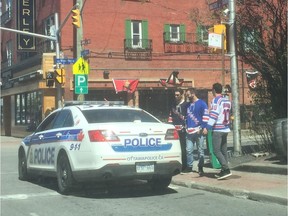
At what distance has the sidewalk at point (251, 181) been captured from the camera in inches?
329

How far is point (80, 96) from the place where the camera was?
65.1ft

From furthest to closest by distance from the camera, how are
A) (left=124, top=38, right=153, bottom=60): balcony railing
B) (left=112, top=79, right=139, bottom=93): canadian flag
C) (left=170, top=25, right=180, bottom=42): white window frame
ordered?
(left=170, top=25, right=180, bottom=42): white window frame
(left=124, top=38, right=153, bottom=60): balcony railing
(left=112, top=79, right=139, bottom=93): canadian flag

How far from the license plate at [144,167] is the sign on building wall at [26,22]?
23278 mm

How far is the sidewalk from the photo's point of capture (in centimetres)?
836

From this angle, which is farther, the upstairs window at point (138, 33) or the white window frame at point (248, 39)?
the upstairs window at point (138, 33)

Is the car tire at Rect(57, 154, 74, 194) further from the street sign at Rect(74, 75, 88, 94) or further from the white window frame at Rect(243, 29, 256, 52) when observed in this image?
the street sign at Rect(74, 75, 88, 94)

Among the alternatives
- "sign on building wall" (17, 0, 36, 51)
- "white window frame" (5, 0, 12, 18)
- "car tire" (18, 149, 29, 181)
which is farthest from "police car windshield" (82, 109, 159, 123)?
"white window frame" (5, 0, 12, 18)

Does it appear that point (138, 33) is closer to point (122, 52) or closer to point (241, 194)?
point (122, 52)

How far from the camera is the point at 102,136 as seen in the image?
27.7 ft

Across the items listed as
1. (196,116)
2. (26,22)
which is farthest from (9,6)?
(196,116)

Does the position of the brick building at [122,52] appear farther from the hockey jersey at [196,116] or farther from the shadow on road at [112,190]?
the shadow on road at [112,190]

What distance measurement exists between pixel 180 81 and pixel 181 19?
3.95m

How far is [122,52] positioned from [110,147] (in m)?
20.8

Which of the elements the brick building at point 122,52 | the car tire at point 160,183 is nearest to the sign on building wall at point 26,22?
the brick building at point 122,52
